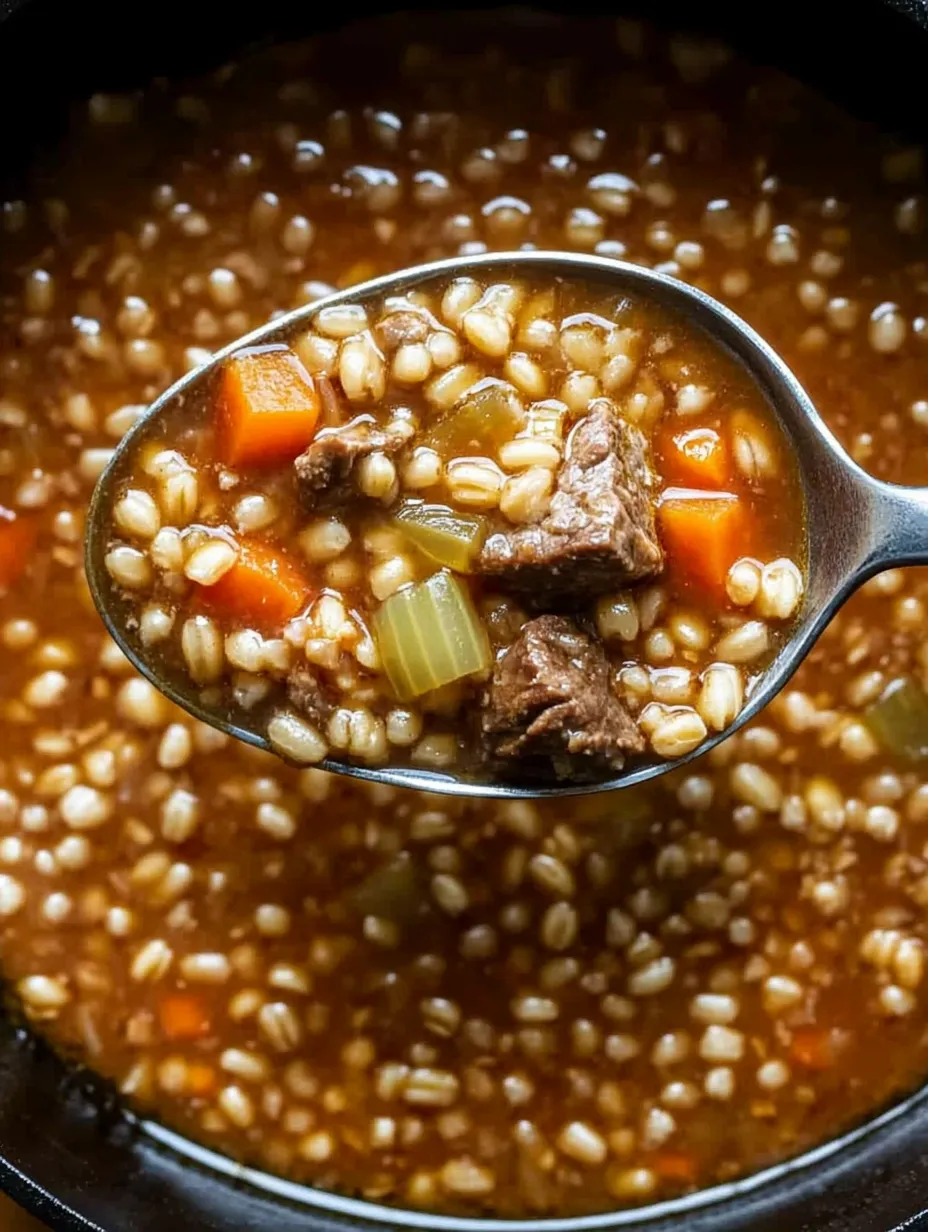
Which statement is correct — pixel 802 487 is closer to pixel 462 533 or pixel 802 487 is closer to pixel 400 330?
pixel 462 533

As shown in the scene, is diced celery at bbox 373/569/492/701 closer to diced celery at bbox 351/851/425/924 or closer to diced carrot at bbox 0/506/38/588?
diced celery at bbox 351/851/425/924

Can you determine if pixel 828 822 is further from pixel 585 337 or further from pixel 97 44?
pixel 97 44

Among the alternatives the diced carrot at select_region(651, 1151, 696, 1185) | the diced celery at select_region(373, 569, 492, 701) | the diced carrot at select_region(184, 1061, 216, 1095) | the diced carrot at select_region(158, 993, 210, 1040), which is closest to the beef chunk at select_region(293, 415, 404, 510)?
the diced celery at select_region(373, 569, 492, 701)

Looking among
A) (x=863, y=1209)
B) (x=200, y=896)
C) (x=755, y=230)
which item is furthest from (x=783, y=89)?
(x=863, y=1209)

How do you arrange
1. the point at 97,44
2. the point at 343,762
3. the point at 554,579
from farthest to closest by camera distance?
the point at 97,44, the point at 343,762, the point at 554,579

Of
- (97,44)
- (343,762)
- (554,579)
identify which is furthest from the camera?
(97,44)
